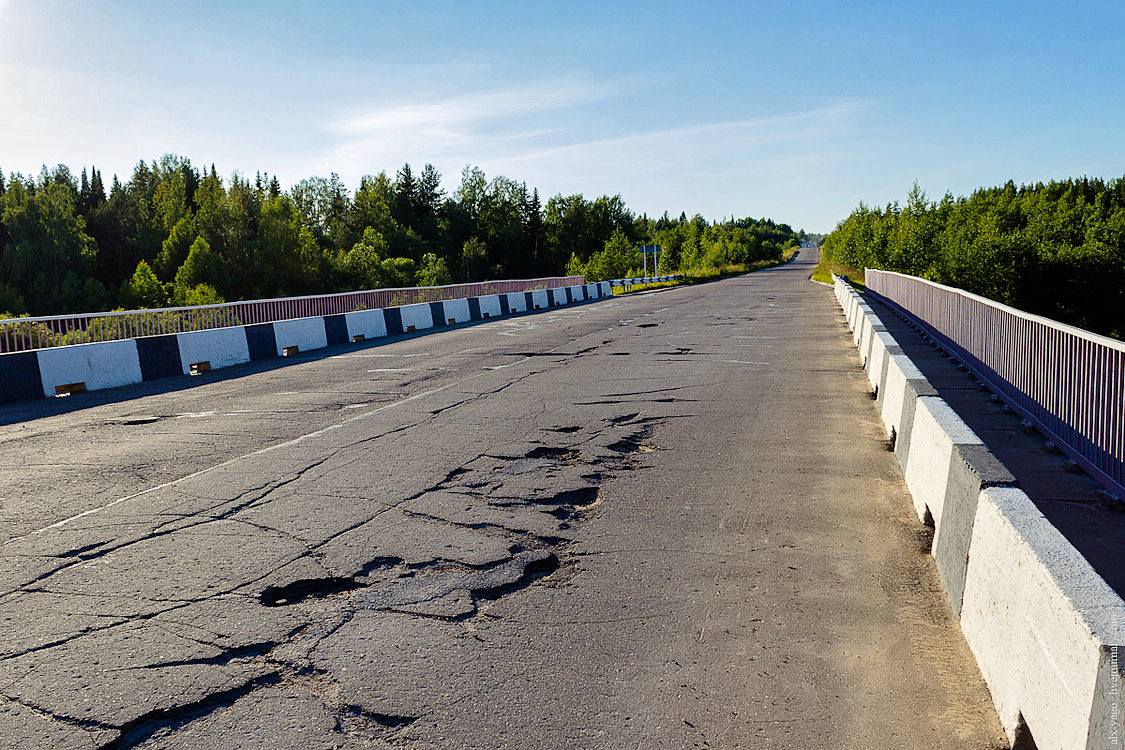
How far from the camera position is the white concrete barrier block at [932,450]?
14.9ft

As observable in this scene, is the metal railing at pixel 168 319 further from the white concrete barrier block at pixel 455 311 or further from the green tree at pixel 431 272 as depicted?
the green tree at pixel 431 272

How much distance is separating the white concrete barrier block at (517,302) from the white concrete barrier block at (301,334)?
12997 millimetres

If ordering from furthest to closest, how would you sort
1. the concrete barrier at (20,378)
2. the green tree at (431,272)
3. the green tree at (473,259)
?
the green tree at (473,259)
the green tree at (431,272)
the concrete barrier at (20,378)

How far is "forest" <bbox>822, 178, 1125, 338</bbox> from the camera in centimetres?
6562

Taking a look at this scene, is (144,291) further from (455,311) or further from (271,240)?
(455,311)

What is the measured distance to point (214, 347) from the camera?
574 inches

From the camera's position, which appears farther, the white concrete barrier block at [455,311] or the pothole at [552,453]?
the white concrete barrier block at [455,311]

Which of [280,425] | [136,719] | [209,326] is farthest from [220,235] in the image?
[136,719]

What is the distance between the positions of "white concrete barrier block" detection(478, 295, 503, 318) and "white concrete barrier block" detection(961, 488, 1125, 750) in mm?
25318

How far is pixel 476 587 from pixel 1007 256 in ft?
260

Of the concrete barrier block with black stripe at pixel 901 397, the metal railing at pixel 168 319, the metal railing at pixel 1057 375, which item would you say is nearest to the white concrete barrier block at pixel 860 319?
the metal railing at pixel 1057 375

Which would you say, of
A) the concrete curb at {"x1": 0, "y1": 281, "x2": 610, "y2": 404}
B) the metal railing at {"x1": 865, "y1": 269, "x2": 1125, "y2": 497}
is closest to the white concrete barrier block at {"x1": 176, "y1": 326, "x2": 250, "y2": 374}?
the concrete curb at {"x1": 0, "y1": 281, "x2": 610, "y2": 404}

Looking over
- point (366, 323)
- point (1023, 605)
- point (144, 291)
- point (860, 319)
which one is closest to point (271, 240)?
point (144, 291)

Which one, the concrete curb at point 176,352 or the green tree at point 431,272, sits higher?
the green tree at point 431,272
